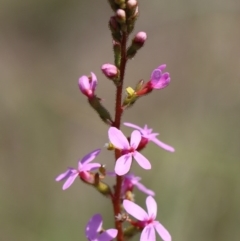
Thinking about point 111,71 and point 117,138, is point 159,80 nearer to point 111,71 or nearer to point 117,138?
point 111,71

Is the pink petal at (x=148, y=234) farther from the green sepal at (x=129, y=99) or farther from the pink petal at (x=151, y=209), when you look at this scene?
the green sepal at (x=129, y=99)

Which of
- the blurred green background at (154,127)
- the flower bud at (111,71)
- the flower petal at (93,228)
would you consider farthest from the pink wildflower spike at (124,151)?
the blurred green background at (154,127)

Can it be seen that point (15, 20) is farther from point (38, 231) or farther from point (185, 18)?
point (38, 231)

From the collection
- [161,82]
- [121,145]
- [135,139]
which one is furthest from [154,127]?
[121,145]

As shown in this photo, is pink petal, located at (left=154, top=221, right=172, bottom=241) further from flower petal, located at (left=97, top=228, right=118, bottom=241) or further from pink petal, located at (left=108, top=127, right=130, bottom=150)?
pink petal, located at (left=108, top=127, right=130, bottom=150)

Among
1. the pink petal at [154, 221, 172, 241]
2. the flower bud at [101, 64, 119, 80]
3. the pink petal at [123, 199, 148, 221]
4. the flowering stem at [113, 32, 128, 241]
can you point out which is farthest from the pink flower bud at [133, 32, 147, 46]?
the pink petal at [154, 221, 172, 241]

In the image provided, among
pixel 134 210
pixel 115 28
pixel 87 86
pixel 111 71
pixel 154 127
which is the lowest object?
pixel 154 127
